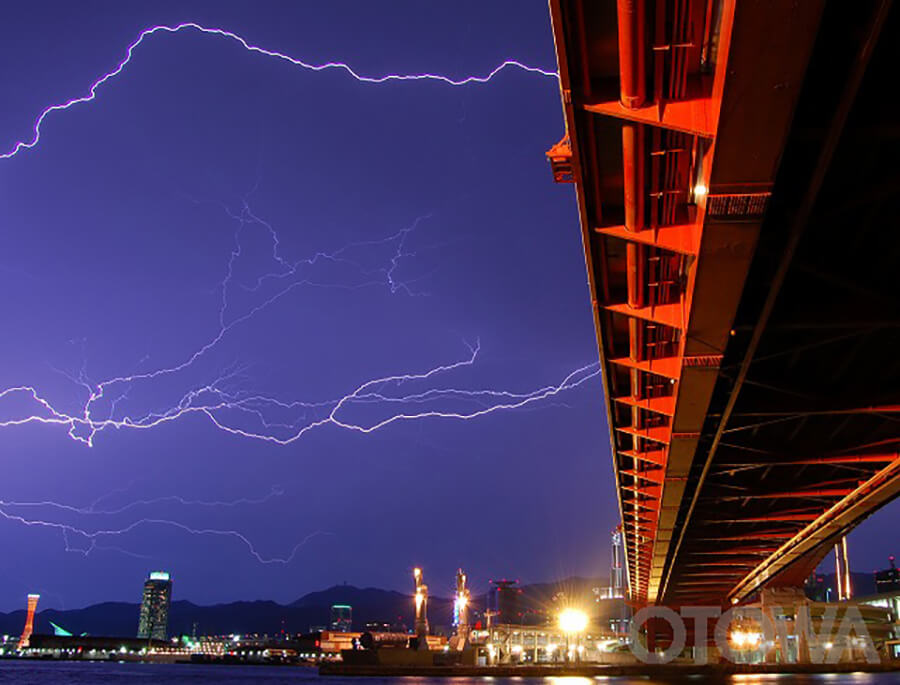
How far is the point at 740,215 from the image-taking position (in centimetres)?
999

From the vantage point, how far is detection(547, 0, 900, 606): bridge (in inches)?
309

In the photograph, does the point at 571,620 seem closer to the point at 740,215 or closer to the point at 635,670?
the point at 635,670

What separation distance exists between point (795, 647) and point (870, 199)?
2799 inches

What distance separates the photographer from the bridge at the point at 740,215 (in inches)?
309

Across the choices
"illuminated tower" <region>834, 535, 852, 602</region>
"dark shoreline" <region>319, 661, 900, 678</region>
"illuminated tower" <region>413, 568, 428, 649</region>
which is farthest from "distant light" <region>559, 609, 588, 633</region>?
"illuminated tower" <region>834, 535, 852, 602</region>

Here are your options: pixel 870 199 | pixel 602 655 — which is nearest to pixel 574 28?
pixel 870 199

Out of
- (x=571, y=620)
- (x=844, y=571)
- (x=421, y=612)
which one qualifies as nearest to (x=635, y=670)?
(x=571, y=620)

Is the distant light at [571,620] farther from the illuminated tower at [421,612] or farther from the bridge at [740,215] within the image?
the bridge at [740,215]

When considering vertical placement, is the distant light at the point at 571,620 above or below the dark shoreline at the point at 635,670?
above

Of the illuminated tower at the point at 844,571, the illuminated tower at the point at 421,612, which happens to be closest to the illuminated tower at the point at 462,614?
the illuminated tower at the point at 421,612

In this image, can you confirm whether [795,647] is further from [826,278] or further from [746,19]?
[746,19]

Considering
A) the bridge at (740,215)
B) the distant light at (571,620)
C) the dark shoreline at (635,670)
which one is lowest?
the dark shoreline at (635,670)

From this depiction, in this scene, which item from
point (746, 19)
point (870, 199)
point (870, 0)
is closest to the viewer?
point (746, 19)

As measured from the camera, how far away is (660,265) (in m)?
13.6
